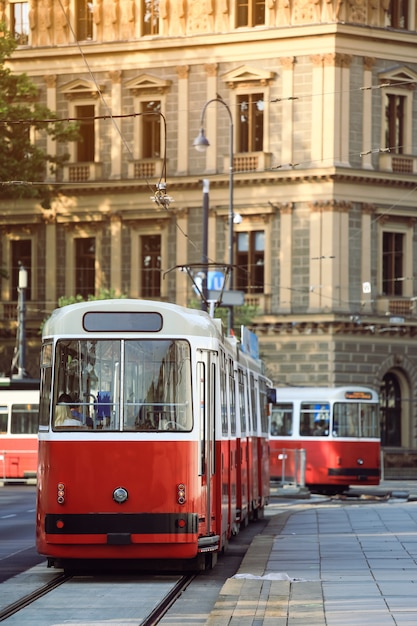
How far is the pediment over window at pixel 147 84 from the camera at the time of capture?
6109 centimetres

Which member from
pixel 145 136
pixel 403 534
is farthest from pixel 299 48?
pixel 403 534

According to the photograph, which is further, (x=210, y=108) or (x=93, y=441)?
(x=210, y=108)

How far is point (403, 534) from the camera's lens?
2353 centimetres

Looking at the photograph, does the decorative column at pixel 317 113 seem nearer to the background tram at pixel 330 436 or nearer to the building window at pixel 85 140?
the building window at pixel 85 140

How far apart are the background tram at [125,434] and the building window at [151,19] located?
1760 inches

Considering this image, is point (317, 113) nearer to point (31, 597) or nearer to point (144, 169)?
point (144, 169)

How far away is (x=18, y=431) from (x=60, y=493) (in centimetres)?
3006

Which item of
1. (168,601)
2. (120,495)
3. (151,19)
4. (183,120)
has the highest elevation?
(151,19)

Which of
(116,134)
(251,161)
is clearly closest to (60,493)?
(251,161)

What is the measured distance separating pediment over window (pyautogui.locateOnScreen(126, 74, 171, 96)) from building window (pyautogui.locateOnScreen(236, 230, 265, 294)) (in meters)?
6.33

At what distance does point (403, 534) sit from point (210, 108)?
126 feet

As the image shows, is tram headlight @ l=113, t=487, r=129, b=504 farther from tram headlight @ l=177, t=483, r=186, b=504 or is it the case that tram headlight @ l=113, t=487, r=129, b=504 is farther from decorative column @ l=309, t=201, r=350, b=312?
decorative column @ l=309, t=201, r=350, b=312

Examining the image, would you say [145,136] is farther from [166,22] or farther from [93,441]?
[93,441]

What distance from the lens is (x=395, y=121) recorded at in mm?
59750
